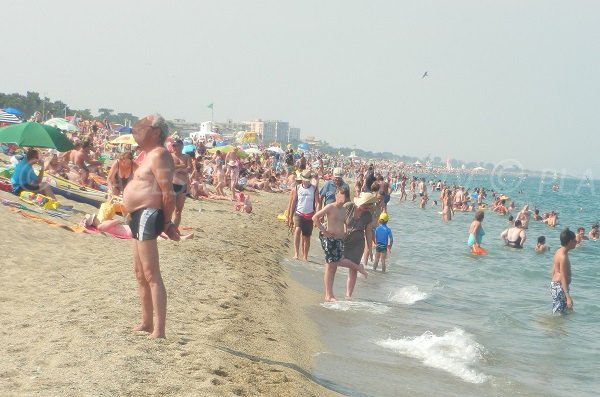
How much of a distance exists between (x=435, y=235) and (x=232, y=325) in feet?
59.3

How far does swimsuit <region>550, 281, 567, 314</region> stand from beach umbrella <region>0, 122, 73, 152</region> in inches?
346

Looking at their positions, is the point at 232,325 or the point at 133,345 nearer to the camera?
the point at 133,345

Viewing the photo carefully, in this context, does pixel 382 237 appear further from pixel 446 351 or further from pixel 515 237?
pixel 515 237

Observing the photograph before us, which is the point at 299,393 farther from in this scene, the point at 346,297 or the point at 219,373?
the point at 346,297

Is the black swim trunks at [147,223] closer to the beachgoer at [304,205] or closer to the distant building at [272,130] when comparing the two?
the beachgoer at [304,205]

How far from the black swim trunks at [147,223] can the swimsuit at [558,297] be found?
6.70 m

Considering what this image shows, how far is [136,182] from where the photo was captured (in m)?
4.40

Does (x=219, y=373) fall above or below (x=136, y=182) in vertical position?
below

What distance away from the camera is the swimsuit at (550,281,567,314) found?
9.30 meters

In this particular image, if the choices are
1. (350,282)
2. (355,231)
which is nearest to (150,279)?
(355,231)

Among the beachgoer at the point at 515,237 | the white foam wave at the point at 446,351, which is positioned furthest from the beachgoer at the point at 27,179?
the beachgoer at the point at 515,237

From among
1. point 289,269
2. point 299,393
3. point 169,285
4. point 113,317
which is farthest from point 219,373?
point 289,269

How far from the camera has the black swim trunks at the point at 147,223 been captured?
4344mm

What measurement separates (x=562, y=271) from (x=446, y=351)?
116 inches
